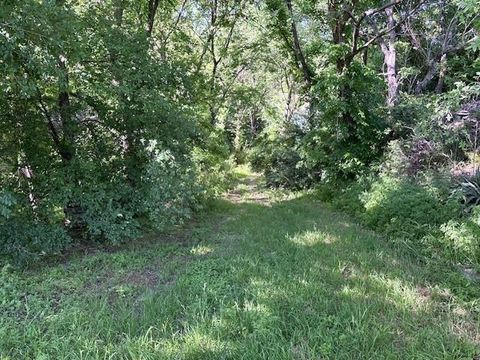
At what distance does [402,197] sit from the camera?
5.75 metres

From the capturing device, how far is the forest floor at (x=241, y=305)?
8.59 ft

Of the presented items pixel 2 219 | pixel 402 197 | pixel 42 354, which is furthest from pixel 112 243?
pixel 402 197

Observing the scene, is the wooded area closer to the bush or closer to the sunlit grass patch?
the bush

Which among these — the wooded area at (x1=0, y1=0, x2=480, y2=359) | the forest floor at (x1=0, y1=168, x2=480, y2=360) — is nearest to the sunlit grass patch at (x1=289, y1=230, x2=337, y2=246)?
the forest floor at (x1=0, y1=168, x2=480, y2=360)

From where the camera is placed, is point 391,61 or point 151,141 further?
point 391,61

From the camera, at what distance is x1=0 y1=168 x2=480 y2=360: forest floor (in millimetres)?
2619

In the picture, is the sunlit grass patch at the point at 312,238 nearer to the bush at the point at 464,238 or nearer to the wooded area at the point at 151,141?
the wooded area at the point at 151,141

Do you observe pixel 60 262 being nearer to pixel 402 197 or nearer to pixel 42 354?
pixel 42 354

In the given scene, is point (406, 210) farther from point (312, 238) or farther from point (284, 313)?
point (284, 313)

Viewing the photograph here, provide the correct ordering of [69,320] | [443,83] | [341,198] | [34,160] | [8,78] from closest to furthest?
[69,320]
[8,78]
[34,160]
[341,198]
[443,83]

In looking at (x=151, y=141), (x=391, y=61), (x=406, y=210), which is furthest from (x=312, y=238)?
(x=391, y=61)

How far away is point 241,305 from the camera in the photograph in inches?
129

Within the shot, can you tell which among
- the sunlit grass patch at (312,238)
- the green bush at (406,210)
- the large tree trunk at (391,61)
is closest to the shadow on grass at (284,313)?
the sunlit grass patch at (312,238)

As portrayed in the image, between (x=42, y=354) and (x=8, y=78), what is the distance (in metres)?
3.28
